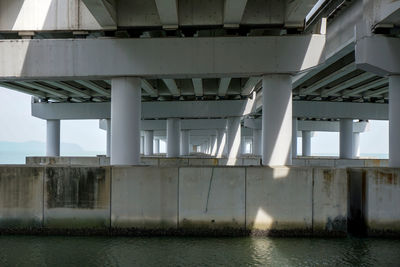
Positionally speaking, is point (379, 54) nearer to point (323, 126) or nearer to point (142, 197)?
point (142, 197)

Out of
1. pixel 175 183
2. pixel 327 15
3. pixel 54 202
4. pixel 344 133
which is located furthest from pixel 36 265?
pixel 344 133

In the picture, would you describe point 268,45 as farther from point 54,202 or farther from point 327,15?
point 54,202

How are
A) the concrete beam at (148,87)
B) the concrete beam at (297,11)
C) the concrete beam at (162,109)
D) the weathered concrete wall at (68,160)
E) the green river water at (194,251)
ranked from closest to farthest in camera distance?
the green river water at (194,251) → the concrete beam at (297,11) → the concrete beam at (148,87) → the weathered concrete wall at (68,160) → the concrete beam at (162,109)

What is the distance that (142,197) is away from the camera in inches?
404

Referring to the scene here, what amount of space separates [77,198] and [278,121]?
6.60 meters

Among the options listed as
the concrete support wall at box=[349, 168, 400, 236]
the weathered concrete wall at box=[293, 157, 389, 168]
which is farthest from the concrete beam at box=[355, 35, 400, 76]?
the weathered concrete wall at box=[293, 157, 389, 168]

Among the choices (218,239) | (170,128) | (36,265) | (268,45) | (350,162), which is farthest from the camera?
(170,128)

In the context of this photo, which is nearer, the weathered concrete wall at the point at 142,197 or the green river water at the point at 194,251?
the green river water at the point at 194,251

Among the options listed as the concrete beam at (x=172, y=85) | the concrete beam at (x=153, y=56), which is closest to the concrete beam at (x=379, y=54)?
the concrete beam at (x=153, y=56)

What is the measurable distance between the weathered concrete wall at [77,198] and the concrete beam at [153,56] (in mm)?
3104

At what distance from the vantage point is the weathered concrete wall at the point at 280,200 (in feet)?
33.2

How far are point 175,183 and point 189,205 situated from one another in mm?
784

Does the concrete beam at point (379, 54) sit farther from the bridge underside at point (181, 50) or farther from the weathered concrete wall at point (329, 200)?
the weathered concrete wall at point (329, 200)

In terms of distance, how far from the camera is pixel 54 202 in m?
10.3
